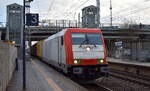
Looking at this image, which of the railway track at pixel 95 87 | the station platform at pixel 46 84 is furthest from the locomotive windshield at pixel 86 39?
the railway track at pixel 95 87

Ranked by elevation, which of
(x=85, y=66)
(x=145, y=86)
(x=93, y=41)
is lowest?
(x=145, y=86)

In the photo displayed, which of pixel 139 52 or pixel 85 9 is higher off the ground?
pixel 85 9

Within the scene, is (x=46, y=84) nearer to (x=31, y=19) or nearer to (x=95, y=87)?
(x=95, y=87)

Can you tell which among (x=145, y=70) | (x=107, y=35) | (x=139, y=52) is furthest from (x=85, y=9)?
(x=145, y=70)

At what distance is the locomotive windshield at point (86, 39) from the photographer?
16.4 meters

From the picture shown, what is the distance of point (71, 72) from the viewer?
619 inches

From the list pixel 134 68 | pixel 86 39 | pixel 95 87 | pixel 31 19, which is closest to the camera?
pixel 31 19

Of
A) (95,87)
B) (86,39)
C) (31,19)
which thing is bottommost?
(95,87)

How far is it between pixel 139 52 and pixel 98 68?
1842cm

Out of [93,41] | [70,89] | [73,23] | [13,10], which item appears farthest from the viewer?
[13,10]

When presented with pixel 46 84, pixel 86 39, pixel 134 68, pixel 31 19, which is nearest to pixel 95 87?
pixel 86 39

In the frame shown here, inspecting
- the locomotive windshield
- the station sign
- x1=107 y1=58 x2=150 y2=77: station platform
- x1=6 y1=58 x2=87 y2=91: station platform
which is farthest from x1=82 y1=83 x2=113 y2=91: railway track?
x1=107 y1=58 x2=150 y2=77: station platform

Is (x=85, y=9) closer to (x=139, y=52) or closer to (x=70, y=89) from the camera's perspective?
(x=139, y=52)

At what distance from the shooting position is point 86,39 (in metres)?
16.6
